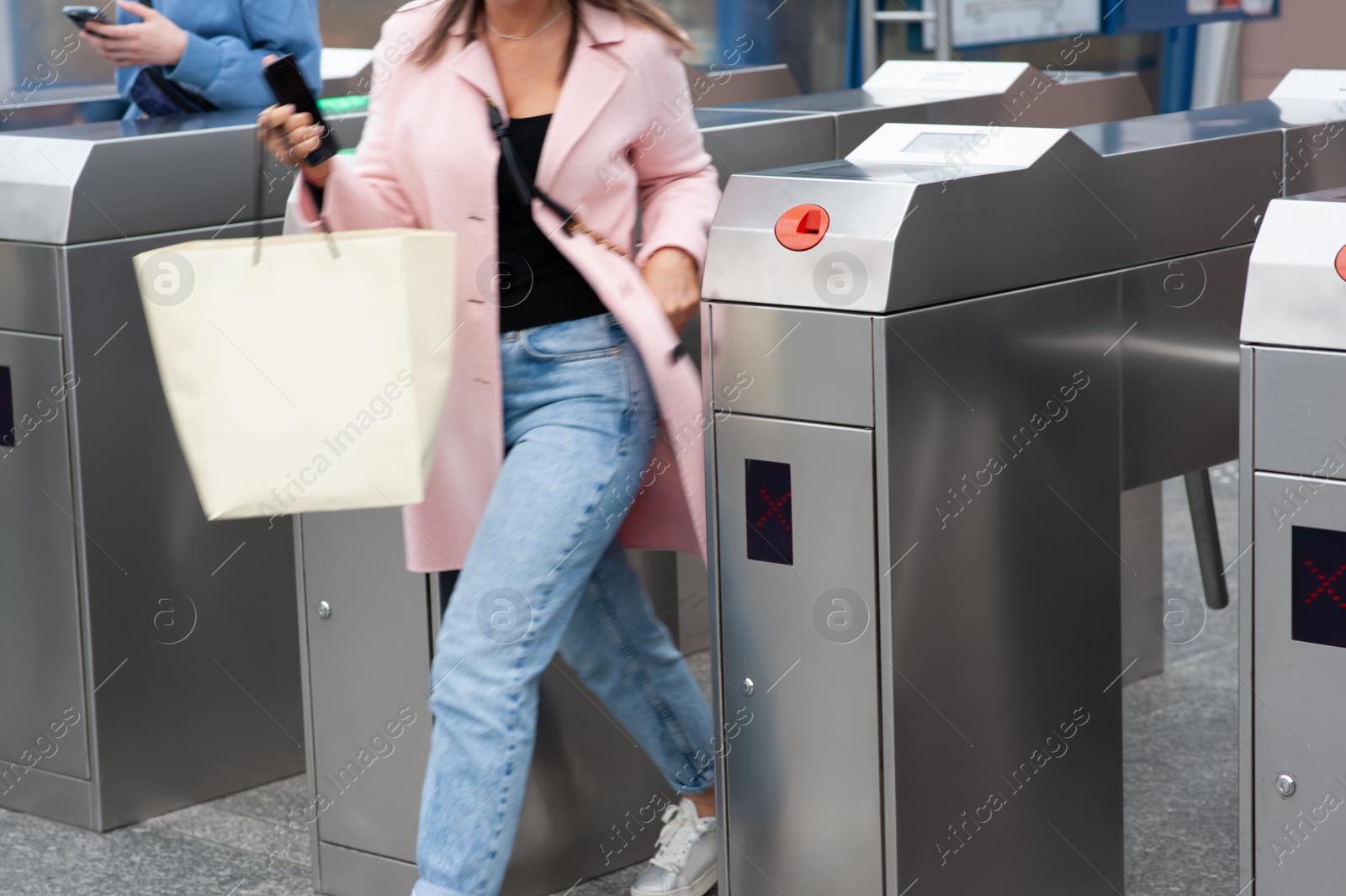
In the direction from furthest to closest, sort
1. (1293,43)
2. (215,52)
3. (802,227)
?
1. (1293,43)
2. (215,52)
3. (802,227)

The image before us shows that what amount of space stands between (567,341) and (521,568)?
0.27m

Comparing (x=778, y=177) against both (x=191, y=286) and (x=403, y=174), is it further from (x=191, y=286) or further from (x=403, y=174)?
(x=191, y=286)

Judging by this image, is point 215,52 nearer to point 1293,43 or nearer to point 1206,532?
point 1206,532

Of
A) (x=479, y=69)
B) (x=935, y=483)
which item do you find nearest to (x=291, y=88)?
(x=479, y=69)

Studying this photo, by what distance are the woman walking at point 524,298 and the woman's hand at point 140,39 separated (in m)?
1.03

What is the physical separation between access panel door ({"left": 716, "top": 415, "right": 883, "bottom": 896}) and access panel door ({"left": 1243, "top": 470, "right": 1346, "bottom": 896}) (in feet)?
1.36

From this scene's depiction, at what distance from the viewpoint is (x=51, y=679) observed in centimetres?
278

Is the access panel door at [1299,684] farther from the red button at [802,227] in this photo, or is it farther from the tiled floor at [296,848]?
the tiled floor at [296,848]

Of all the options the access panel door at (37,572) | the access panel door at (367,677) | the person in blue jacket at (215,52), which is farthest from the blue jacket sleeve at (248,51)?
the access panel door at (367,677)

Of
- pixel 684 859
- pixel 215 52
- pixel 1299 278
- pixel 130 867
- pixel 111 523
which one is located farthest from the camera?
pixel 215 52

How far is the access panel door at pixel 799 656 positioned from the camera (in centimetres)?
192

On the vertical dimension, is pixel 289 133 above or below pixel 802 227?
above

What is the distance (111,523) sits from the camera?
272 centimetres

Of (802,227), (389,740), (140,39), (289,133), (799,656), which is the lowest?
(389,740)
